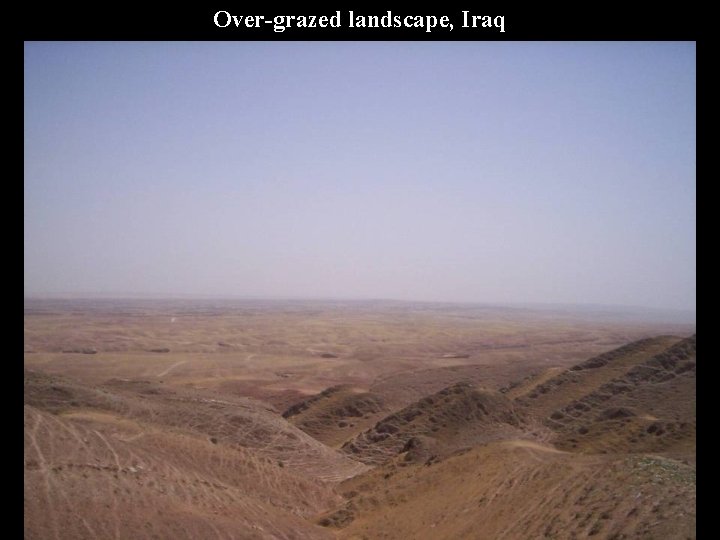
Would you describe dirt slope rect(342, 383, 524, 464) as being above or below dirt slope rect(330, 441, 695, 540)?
below

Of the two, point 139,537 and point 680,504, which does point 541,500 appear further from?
point 139,537

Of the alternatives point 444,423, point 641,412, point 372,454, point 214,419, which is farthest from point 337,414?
point 641,412

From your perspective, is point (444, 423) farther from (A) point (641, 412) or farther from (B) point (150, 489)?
(B) point (150, 489)

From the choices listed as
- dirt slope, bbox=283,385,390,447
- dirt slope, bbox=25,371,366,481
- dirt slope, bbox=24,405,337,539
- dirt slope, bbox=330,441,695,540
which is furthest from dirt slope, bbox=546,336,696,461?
dirt slope, bbox=283,385,390,447

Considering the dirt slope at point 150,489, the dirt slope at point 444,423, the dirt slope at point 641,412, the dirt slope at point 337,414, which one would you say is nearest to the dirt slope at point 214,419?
the dirt slope at point 444,423

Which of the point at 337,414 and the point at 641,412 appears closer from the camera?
the point at 641,412

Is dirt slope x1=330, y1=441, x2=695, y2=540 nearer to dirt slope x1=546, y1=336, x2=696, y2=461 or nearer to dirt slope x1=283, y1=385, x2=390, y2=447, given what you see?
dirt slope x1=546, y1=336, x2=696, y2=461

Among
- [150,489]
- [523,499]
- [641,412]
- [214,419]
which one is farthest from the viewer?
[214,419]
